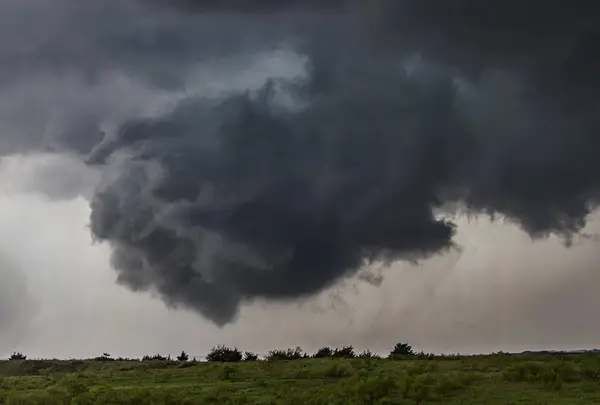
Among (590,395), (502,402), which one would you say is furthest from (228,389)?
(590,395)

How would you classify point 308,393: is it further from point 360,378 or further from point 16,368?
point 16,368

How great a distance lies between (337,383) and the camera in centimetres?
6331

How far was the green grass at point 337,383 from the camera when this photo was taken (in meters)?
53.0

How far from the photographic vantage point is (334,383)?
63.9 metres

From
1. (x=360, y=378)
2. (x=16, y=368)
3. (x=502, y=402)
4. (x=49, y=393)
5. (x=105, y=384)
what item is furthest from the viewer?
(x=16, y=368)

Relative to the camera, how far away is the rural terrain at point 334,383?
5306 centimetres

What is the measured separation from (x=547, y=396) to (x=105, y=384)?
45389 mm

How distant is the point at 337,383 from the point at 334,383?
69 centimetres

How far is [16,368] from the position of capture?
112 meters

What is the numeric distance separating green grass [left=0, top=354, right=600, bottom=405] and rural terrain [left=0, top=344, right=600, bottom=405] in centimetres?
8

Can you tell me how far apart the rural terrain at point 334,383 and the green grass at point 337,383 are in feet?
0.26

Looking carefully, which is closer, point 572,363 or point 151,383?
point 572,363

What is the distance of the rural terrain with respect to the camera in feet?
174

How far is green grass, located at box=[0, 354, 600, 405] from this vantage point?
5297cm
